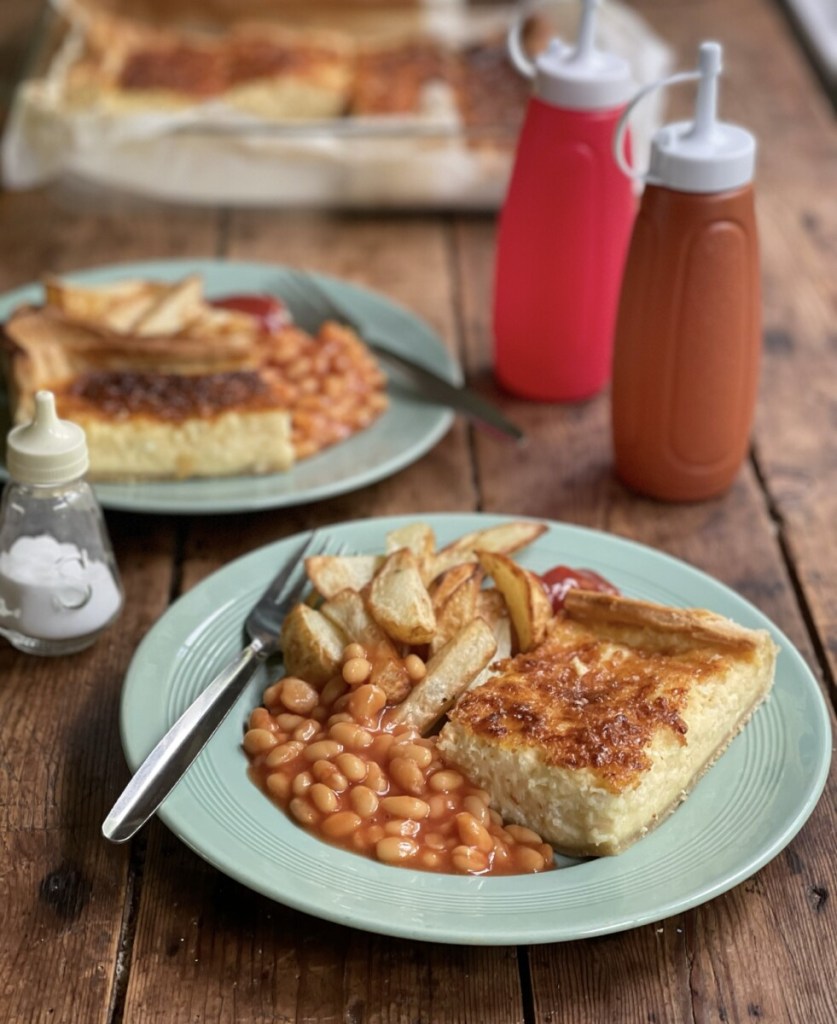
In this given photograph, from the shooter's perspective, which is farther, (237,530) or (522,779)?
(237,530)

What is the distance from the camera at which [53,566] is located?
230 cm

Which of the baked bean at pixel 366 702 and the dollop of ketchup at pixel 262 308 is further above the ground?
the baked bean at pixel 366 702

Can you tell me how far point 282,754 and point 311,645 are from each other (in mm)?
216

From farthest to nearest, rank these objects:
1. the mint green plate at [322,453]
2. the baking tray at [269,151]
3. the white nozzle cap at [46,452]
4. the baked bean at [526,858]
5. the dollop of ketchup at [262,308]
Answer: the baking tray at [269,151] < the dollop of ketchup at [262,308] < the mint green plate at [322,453] < the white nozzle cap at [46,452] < the baked bean at [526,858]

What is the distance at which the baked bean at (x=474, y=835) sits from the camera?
1.85 m

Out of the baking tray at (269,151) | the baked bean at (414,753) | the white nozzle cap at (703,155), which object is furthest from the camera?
the baking tray at (269,151)

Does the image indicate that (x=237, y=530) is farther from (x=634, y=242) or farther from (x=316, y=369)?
(x=634, y=242)

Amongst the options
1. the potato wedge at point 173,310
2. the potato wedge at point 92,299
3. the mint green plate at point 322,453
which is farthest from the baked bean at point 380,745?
the potato wedge at point 92,299

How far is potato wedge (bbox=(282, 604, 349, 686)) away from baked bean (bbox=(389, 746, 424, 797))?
239 millimetres

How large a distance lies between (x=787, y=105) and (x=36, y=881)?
4200 millimetres

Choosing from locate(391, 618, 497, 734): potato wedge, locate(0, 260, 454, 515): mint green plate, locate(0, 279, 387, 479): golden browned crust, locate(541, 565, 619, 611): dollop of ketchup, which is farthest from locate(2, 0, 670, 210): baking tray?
locate(391, 618, 497, 734): potato wedge

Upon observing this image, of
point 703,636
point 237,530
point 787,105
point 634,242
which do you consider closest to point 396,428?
point 237,530

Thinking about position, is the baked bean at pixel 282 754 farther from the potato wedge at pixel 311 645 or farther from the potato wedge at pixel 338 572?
the potato wedge at pixel 338 572

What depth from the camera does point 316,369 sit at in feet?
10.2
